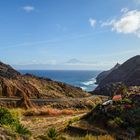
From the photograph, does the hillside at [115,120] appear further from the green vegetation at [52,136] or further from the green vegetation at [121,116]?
the green vegetation at [52,136]

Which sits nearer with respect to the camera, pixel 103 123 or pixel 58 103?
pixel 103 123

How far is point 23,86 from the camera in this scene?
72.7m

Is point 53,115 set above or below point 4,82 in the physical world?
below

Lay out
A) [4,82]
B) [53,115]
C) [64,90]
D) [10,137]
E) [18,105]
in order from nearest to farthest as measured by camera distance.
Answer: [10,137]
[53,115]
[18,105]
[4,82]
[64,90]

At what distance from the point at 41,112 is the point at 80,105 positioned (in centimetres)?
1932

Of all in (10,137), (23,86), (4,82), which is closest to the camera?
(10,137)

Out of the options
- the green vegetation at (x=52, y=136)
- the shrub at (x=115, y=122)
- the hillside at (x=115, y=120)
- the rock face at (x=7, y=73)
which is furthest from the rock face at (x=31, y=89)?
the green vegetation at (x=52, y=136)

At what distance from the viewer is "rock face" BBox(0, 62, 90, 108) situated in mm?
66000

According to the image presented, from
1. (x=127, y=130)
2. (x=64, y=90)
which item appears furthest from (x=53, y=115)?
(x=64, y=90)

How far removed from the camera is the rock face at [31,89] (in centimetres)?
6600

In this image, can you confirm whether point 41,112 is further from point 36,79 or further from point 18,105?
point 36,79

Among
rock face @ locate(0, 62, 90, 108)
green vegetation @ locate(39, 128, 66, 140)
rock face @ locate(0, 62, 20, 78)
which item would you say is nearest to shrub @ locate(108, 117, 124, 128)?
green vegetation @ locate(39, 128, 66, 140)

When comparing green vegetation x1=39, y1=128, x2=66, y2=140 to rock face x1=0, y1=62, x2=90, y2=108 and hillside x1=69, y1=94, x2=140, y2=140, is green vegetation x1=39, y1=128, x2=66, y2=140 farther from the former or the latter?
rock face x1=0, y1=62, x2=90, y2=108

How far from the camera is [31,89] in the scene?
237 ft
